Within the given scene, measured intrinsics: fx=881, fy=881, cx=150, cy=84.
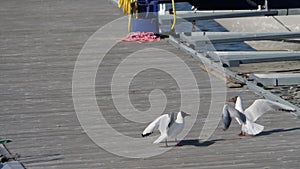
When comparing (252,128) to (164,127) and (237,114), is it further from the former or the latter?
(164,127)

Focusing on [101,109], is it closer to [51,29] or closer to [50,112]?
[50,112]

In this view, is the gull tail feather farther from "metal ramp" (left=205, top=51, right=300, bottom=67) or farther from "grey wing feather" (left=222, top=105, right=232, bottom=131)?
"metal ramp" (left=205, top=51, right=300, bottom=67)

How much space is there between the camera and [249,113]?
7.62 m

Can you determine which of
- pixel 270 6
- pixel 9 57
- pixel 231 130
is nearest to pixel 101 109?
pixel 231 130

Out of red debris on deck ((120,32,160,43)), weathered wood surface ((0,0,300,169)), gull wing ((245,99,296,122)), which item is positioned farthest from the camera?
red debris on deck ((120,32,160,43))

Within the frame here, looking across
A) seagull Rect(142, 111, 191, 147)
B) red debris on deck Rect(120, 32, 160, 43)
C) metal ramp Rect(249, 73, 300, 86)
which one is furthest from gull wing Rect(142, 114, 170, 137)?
red debris on deck Rect(120, 32, 160, 43)

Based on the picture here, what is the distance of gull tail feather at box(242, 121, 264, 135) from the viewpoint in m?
7.41

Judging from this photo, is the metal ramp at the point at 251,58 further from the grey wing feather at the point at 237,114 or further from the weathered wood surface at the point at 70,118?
the grey wing feather at the point at 237,114

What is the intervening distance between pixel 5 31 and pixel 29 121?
19.8ft

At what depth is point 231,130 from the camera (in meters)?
7.75

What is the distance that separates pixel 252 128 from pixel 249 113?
0.23 metres

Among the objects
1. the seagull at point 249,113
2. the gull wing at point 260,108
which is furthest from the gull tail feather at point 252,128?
the gull wing at point 260,108

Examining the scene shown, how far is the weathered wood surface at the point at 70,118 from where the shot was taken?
271 inches

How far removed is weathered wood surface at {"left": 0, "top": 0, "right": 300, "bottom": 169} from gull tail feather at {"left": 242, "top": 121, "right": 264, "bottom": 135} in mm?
60
